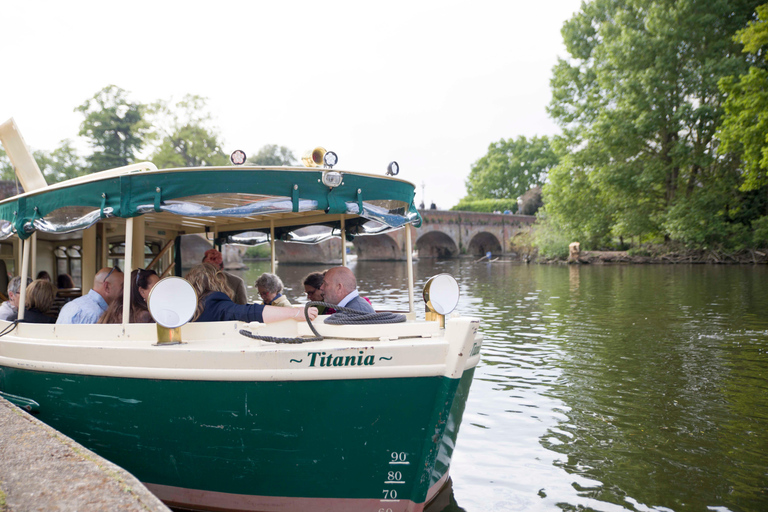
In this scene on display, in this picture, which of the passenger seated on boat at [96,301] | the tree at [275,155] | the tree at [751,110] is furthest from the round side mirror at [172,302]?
the tree at [275,155]

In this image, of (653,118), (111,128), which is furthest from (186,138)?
(653,118)

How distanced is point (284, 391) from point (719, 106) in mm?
31188

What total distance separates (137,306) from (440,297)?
100 inches

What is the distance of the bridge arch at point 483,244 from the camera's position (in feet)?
193

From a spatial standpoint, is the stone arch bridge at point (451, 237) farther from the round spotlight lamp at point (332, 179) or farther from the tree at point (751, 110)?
the round spotlight lamp at point (332, 179)

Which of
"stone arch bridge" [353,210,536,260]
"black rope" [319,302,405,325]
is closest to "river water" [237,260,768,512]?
"black rope" [319,302,405,325]

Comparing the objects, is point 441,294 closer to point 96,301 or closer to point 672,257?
point 96,301

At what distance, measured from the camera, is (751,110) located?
2244 cm

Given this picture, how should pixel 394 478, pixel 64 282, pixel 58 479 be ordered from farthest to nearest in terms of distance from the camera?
1. pixel 64 282
2. pixel 394 478
3. pixel 58 479

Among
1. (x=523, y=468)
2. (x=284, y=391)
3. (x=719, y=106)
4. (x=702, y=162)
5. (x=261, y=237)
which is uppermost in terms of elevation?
(x=719, y=106)

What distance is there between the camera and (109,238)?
7012 mm

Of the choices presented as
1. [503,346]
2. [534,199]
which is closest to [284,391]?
[503,346]

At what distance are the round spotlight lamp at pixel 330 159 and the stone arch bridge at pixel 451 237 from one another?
44874 mm

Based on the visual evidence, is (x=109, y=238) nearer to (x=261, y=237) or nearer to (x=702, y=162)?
(x=261, y=237)
